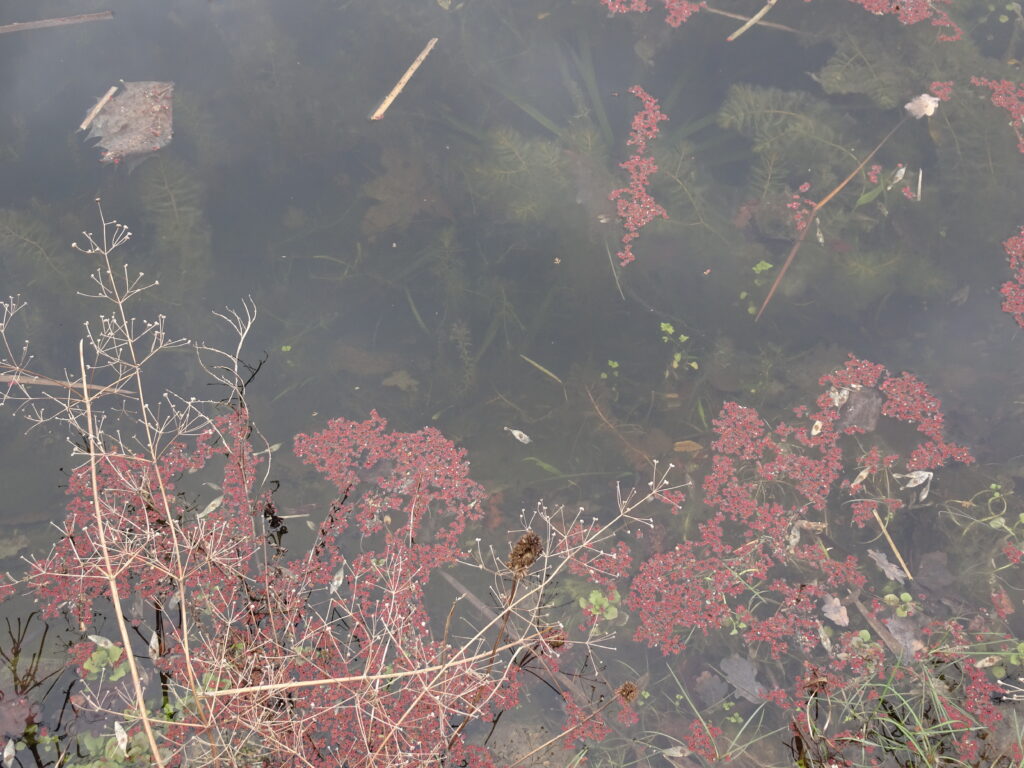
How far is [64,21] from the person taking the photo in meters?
3.35

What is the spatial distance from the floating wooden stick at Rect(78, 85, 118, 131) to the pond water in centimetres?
5

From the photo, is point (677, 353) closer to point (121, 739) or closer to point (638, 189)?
point (638, 189)

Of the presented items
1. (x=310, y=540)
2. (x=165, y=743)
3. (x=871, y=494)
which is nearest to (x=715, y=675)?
→ (x=871, y=494)

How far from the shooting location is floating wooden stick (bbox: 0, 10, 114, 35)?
10.9 ft

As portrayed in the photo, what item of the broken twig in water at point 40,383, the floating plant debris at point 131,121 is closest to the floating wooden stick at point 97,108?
the floating plant debris at point 131,121

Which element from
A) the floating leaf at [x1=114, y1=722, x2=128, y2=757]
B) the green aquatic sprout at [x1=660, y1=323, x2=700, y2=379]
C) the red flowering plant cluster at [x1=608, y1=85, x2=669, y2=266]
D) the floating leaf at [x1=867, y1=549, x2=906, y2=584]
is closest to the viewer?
the floating leaf at [x1=114, y1=722, x2=128, y2=757]

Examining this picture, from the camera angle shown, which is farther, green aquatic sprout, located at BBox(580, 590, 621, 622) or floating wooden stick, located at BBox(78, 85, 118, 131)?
floating wooden stick, located at BBox(78, 85, 118, 131)

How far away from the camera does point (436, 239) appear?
3154 millimetres

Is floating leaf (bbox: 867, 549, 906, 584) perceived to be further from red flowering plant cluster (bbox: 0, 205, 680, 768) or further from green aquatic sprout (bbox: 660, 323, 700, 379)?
green aquatic sprout (bbox: 660, 323, 700, 379)

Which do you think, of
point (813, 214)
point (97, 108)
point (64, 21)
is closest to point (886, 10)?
point (813, 214)

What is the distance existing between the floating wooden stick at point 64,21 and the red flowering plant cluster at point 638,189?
2617 mm

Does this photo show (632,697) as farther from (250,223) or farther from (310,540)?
(250,223)

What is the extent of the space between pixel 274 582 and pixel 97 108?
2.38 m

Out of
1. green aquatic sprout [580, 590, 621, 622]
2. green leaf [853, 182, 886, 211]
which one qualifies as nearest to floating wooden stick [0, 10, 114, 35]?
green aquatic sprout [580, 590, 621, 622]
